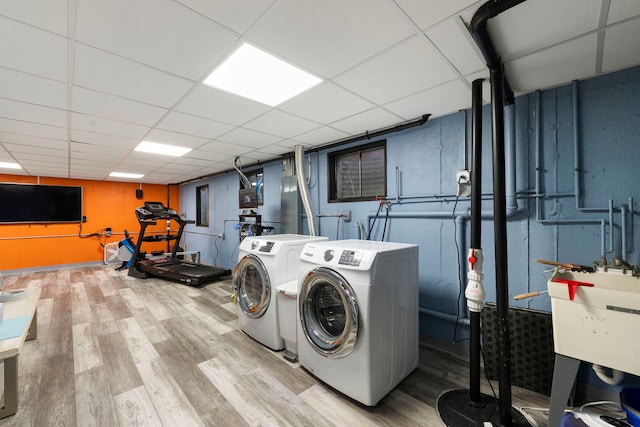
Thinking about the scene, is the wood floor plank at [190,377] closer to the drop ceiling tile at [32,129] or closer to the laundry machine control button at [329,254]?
the laundry machine control button at [329,254]

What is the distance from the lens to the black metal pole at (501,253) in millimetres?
1551

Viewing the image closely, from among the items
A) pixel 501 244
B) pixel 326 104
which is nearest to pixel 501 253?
pixel 501 244

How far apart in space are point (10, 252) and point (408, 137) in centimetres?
821

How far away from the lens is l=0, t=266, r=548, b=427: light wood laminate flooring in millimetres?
1658

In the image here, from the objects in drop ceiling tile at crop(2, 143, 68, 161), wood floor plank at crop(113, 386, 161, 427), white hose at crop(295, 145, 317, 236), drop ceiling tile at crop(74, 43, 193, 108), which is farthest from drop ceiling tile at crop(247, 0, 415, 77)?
drop ceiling tile at crop(2, 143, 68, 161)

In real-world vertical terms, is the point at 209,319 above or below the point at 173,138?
below

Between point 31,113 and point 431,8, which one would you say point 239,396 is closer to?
point 431,8

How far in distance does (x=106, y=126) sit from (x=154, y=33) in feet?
6.51

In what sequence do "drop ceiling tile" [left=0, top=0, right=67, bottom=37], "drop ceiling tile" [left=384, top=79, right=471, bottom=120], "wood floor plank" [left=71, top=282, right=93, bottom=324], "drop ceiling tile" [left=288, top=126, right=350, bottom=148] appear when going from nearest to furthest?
"drop ceiling tile" [left=0, top=0, right=67, bottom=37] < "drop ceiling tile" [left=384, top=79, right=471, bottom=120] < "drop ceiling tile" [left=288, top=126, right=350, bottom=148] < "wood floor plank" [left=71, top=282, right=93, bottom=324]

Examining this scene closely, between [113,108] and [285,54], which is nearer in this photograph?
[285,54]

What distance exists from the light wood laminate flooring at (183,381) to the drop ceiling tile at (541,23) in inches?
88.8

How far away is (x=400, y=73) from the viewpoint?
179 cm

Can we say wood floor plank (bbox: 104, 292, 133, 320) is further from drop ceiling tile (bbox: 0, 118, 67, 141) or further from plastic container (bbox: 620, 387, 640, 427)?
plastic container (bbox: 620, 387, 640, 427)

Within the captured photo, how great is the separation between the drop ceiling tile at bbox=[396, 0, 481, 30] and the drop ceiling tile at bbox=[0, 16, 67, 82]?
1.81 metres
